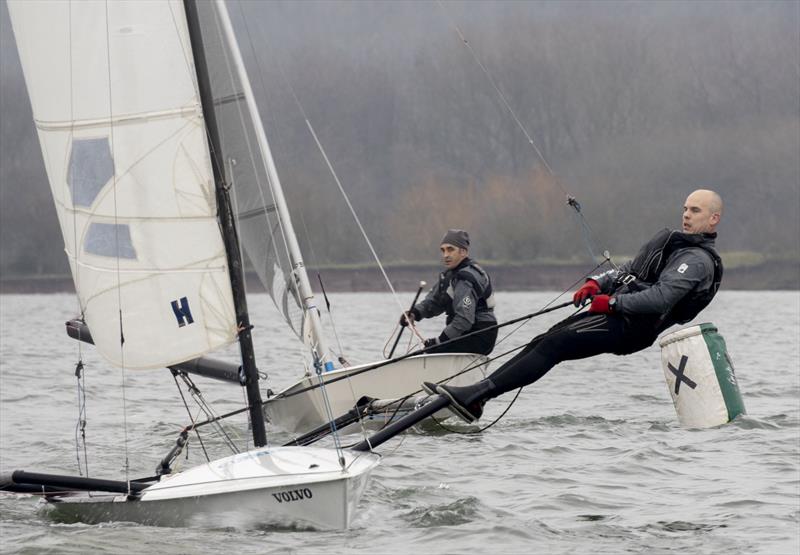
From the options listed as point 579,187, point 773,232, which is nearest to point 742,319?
point 579,187

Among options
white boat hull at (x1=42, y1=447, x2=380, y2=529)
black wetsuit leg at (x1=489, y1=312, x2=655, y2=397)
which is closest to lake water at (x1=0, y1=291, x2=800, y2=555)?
white boat hull at (x1=42, y1=447, x2=380, y2=529)

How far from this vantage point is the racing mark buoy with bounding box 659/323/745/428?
744 cm

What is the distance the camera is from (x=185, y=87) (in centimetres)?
737

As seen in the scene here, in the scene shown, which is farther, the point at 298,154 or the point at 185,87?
the point at 298,154

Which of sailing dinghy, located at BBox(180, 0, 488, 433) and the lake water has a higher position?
sailing dinghy, located at BBox(180, 0, 488, 433)

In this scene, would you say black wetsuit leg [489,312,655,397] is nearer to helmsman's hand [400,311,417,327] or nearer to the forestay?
the forestay

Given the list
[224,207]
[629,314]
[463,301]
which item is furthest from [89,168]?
[463,301]

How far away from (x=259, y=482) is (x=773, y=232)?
45764 millimetres

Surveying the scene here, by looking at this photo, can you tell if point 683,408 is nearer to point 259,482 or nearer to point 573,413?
point 259,482

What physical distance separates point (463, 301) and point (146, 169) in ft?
15.0

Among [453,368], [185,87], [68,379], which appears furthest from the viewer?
[68,379]

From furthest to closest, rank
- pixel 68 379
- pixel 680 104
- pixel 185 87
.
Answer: pixel 680 104
pixel 68 379
pixel 185 87

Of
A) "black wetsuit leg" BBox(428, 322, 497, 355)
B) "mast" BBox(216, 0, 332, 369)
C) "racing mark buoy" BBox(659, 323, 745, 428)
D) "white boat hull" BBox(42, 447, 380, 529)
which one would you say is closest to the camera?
"white boat hull" BBox(42, 447, 380, 529)

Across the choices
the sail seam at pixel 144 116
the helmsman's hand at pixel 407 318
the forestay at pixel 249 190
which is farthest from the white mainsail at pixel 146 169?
the helmsman's hand at pixel 407 318
